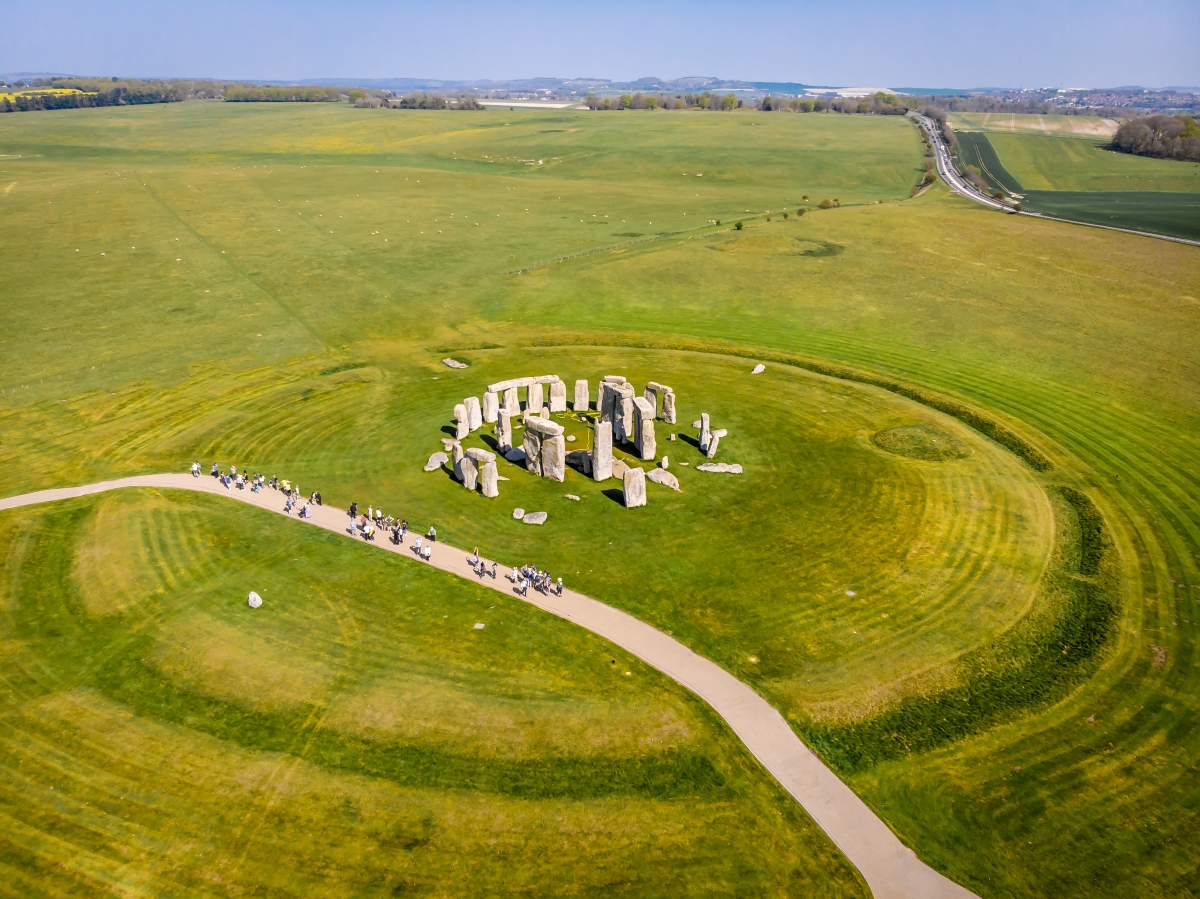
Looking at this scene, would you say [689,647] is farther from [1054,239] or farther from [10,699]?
[1054,239]

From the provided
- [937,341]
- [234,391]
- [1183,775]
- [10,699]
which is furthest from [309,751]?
[937,341]

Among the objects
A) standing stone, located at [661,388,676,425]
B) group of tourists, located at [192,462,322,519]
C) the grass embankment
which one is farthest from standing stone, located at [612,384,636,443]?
group of tourists, located at [192,462,322,519]

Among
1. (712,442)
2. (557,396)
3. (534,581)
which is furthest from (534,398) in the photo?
(534,581)

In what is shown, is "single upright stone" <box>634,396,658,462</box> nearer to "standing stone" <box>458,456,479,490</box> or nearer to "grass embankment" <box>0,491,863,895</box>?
"standing stone" <box>458,456,479,490</box>

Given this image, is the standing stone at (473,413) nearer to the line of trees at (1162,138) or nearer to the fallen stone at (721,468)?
the fallen stone at (721,468)

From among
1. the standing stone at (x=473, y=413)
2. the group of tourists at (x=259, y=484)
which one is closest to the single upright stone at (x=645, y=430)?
the standing stone at (x=473, y=413)

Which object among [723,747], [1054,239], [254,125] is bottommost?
[723,747]
